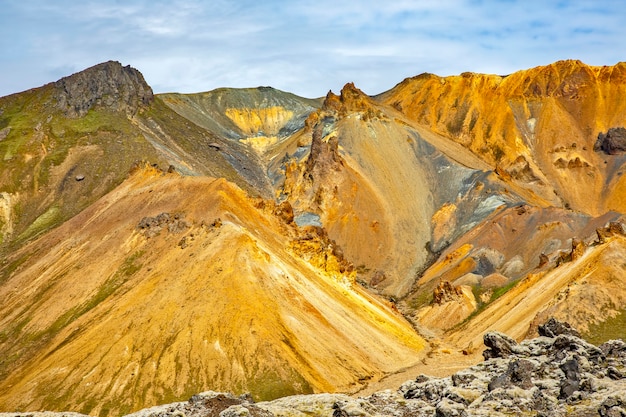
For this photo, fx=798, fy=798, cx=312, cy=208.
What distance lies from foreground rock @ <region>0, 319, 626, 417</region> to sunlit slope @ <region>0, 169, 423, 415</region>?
30238 mm

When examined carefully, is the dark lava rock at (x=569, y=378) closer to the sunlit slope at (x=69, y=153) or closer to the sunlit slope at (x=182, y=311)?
the sunlit slope at (x=182, y=311)

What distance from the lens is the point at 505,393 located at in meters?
41.5

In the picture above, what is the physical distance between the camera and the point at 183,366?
266ft

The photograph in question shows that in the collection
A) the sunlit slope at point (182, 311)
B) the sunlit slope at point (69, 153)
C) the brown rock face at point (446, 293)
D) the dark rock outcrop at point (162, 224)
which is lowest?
the brown rock face at point (446, 293)

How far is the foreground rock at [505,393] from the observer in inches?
1545

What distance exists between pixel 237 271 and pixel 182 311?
986cm

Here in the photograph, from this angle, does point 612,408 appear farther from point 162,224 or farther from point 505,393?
point 162,224

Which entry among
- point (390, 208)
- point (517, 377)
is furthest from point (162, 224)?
point (390, 208)

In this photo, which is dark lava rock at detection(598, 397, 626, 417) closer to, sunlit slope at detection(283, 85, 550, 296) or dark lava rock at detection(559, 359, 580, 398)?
dark lava rock at detection(559, 359, 580, 398)

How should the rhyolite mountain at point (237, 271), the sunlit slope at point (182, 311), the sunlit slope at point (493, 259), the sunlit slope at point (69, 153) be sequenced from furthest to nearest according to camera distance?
1. the sunlit slope at point (69, 153)
2. the sunlit slope at point (493, 259)
3. the rhyolite mountain at point (237, 271)
4. the sunlit slope at point (182, 311)

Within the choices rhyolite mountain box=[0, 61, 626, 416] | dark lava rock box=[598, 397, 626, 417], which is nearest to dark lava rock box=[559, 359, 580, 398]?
dark lava rock box=[598, 397, 626, 417]

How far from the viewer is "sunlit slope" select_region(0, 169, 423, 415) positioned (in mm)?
80688

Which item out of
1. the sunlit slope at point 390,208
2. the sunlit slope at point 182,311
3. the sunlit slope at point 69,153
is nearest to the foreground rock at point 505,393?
the sunlit slope at point 182,311

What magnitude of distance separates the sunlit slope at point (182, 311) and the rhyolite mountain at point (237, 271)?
24 cm
